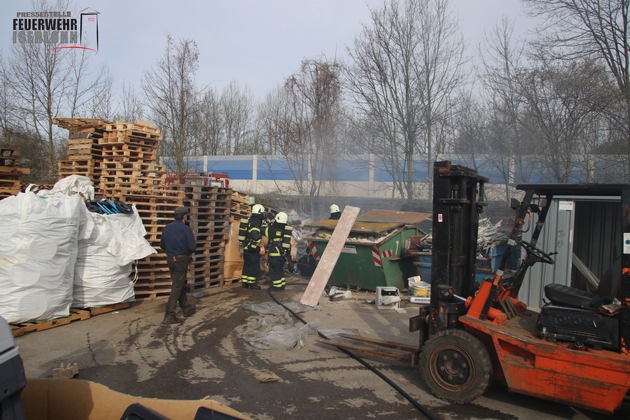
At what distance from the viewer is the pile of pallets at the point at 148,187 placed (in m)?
8.92

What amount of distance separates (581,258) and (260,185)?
83.1 feet

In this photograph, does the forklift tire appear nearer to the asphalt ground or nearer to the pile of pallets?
the asphalt ground

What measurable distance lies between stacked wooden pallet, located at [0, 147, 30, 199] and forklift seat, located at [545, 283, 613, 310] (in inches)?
344

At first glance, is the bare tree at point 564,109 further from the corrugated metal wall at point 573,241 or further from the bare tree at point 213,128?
the bare tree at point 213,128

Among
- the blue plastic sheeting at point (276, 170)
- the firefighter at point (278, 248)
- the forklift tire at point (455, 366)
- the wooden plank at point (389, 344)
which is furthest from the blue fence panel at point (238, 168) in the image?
the forklift tire at point (455, 366)

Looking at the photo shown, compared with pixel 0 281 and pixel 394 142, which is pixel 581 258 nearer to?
pixel 0 281

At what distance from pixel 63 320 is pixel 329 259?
15.1ft

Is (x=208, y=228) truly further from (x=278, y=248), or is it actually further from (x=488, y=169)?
(x=488, y=169)

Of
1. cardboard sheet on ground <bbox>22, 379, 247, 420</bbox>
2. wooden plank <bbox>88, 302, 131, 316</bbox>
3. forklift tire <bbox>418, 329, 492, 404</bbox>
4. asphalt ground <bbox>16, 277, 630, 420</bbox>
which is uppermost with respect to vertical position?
cardboard sheet on ground <bbox>22, 379, 247, 420</bbox>

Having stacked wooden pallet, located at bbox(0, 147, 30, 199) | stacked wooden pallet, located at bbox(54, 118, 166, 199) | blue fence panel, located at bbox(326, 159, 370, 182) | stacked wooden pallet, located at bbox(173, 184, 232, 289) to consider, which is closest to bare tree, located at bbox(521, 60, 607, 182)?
blue fence panel, located at bbox(326, 159, 370, 182)

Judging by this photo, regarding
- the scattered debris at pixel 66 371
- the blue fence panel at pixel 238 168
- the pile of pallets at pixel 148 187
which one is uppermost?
the blue fence panel at pixel 238 168

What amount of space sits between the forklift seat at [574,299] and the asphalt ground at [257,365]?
41.4 inches

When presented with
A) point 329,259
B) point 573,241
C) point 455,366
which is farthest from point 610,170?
point 455,366

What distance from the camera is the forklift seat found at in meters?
4.15
